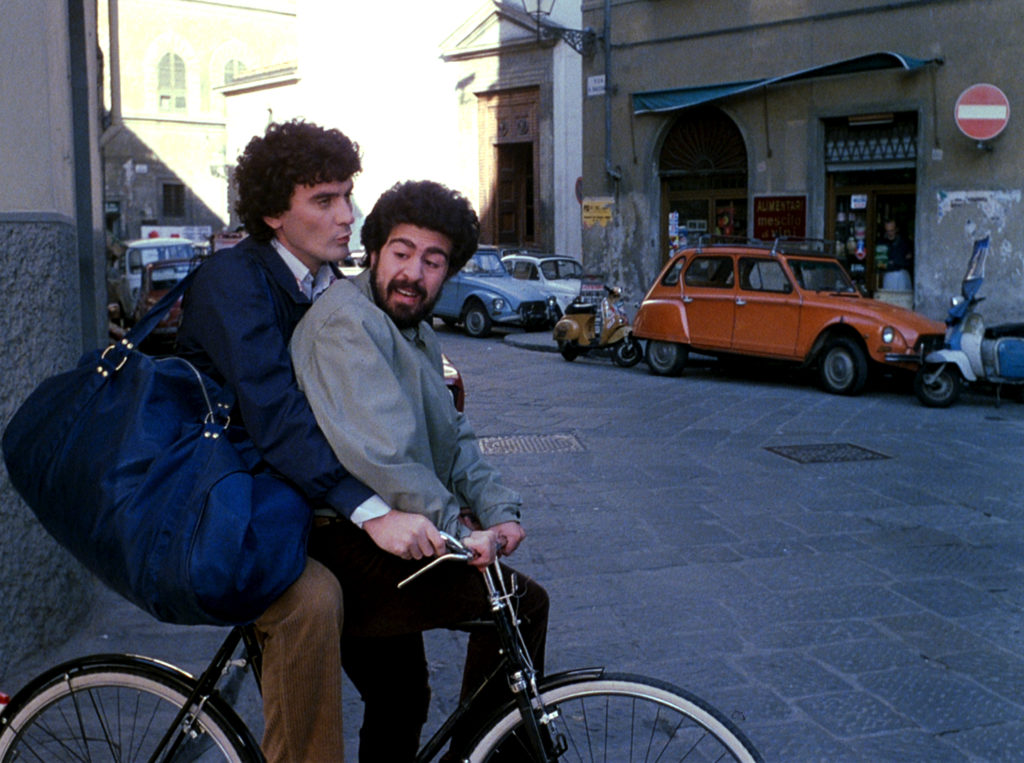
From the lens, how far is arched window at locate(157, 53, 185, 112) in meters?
49.4

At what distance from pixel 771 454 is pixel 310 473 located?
23.2 feet

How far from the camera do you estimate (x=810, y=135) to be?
726 inches

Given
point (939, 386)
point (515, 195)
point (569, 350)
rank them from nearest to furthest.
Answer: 1. point (939, 386)
2. point (569, 350)
3. point (515, 195)

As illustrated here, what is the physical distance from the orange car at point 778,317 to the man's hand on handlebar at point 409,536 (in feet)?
36.1

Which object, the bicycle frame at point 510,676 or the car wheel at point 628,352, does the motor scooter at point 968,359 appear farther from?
the bicycle frame at point 510,676

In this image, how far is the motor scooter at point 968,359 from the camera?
473 inches

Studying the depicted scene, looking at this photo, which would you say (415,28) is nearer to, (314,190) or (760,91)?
(760,91)

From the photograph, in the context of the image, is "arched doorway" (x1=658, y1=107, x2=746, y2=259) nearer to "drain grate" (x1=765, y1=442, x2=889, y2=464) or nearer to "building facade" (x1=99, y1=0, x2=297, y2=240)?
"drain grate" (x1=765, y1=442, x2=889, y2=464)

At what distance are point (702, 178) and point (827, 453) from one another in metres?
12.2

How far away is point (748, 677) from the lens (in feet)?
14.4

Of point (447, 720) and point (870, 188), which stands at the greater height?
point (870, 188)

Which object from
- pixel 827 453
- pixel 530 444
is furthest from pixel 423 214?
pixel 827 453

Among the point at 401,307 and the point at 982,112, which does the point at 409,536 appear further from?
the point at 982,112

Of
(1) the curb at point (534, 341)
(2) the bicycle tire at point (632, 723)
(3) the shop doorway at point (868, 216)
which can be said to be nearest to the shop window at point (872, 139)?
(3) the shop doorway at point (868, 216)
